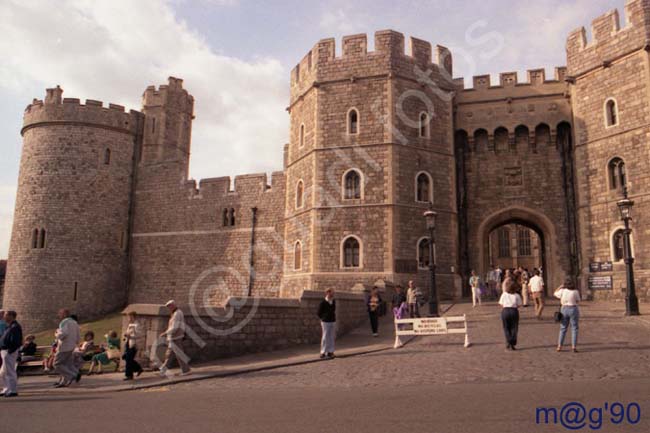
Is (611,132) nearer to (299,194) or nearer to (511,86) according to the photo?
(511,86)

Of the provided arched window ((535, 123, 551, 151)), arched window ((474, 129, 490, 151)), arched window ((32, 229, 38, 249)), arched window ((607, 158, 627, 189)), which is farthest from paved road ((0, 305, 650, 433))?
arched window ((32, 229, 38, 249))

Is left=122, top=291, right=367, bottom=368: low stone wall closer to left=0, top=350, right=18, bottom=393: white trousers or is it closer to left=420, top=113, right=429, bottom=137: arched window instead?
left=0, top=350, right=18, bottom=393: white trousers

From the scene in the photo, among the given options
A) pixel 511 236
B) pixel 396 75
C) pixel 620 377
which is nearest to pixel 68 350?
pixel 620 377

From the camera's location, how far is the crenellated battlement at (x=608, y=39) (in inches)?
744

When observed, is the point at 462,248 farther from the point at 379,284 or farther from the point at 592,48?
the point at 592,48

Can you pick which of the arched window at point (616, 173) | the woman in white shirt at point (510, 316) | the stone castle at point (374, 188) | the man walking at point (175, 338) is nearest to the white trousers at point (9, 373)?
the man walking at point (175, 338)

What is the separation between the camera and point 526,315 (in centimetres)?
1525

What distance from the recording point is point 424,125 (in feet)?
71.1

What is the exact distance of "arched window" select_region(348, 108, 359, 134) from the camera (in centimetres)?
2127

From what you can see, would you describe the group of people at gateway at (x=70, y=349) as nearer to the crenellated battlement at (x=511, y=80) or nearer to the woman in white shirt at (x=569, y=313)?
the woman in white shirt at (x=569, y=313)

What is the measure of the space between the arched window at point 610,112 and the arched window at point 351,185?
29.5ft

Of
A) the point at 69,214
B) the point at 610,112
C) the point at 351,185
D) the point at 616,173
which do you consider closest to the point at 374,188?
the point at 351,185

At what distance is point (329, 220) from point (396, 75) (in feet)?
19.8

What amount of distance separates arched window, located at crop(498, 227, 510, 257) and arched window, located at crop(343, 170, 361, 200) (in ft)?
91.6
